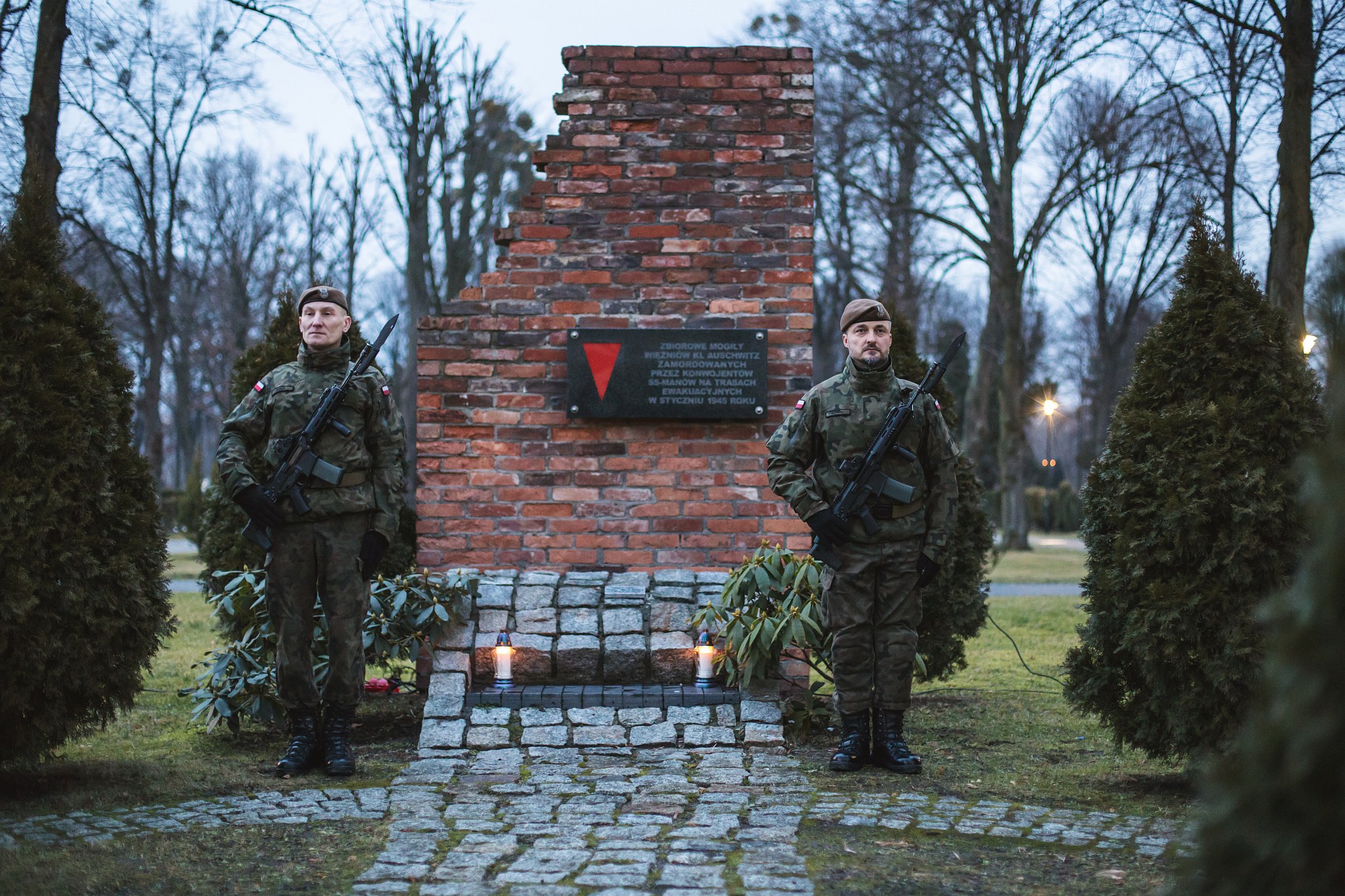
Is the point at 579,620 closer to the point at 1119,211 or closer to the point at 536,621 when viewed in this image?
the point at 536,621

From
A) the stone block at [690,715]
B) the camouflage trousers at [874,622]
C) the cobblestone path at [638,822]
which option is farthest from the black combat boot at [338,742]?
the camouflage trousers at [874,622]

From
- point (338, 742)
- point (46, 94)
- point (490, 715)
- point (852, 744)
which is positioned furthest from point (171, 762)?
point (46, 94)

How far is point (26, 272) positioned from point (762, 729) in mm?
3677

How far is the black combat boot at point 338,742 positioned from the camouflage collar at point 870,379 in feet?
8.67

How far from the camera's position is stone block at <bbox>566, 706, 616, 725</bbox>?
5.78 m

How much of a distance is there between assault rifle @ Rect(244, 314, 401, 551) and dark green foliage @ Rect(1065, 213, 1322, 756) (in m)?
3.15

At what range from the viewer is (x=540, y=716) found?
5805mm

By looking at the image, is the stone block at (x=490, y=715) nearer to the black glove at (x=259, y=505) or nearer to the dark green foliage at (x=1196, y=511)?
the black glove at (x=259, y=505)

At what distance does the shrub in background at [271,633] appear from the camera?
19.2ft

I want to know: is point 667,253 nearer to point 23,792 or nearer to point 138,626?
point 138,626

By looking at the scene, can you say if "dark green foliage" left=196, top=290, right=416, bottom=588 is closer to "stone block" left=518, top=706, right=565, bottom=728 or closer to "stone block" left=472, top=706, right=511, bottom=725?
"stone block" left=472, top=706, right=511, bottom=725

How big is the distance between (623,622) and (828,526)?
5.17 feet

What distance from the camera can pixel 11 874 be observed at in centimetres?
352

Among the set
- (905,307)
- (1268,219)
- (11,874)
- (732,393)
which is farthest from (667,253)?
(905,307)
